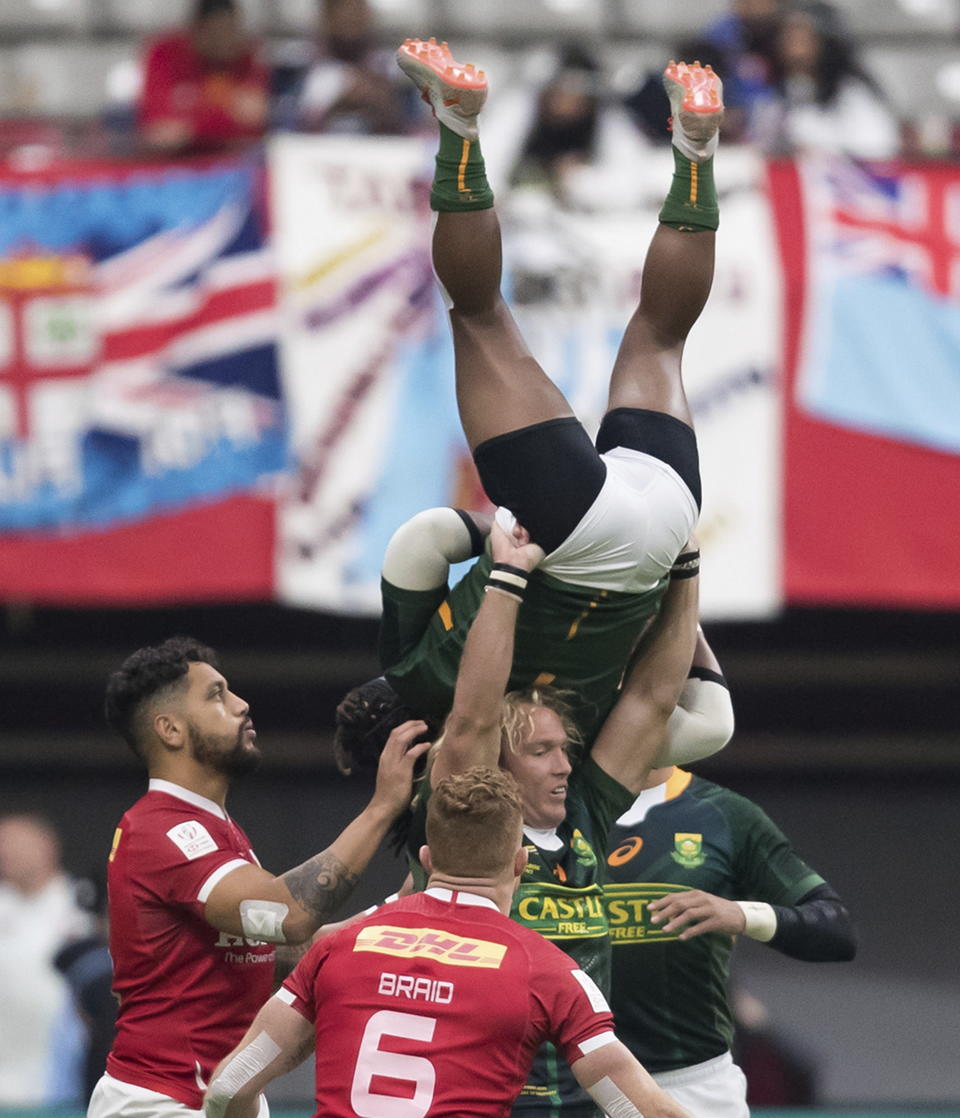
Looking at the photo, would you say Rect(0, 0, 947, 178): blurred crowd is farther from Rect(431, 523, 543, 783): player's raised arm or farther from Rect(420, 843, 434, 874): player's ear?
Rect(420, 843, 434, 874): player's ear

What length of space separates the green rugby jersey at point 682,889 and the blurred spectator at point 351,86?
383cm

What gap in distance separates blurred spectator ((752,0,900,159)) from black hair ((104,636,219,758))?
4.50m

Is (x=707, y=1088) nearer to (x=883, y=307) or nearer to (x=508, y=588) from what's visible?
(x=508, y=588)

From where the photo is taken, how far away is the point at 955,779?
881 cm

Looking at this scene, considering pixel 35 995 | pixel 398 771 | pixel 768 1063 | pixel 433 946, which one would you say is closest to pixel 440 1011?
pixel 433 946

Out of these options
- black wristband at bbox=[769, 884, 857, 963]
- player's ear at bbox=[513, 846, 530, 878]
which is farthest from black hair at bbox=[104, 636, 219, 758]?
black wristband at bbox=[769, 884, 857, 963]

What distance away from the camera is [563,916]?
3570 mm

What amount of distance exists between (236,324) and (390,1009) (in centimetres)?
456

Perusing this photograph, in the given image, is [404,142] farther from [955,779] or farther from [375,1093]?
[375,1093]

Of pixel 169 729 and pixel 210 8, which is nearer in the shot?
pixel 169 729

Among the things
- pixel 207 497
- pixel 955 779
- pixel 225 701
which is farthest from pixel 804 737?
pixel 225 701

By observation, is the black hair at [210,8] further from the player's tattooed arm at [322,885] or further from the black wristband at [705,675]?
the player's tattooed arm at [322,885]

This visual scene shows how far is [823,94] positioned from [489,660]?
5.33 meters

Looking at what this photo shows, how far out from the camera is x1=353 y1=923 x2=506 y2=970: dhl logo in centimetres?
304
